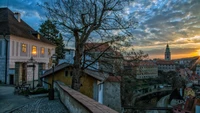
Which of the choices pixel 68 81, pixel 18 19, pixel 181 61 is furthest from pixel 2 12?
pixel 181 61

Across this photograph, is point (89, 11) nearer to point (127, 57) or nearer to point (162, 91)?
point (127, 57)

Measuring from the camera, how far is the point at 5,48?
18.3m

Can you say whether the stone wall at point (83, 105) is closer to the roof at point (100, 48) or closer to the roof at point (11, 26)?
the roof at point (100, 48)

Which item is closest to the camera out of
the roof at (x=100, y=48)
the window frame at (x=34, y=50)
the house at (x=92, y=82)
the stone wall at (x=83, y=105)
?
the stone wall at (x=83, y=105)

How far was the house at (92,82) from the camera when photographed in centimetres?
1409

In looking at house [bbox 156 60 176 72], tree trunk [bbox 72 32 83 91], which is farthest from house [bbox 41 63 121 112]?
house [bbox 156 60 176 72]

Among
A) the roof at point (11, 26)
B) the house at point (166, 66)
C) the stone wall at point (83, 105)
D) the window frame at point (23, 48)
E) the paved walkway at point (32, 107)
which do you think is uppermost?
the roof at point (11, 26)

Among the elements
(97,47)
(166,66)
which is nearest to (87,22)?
(97,47)

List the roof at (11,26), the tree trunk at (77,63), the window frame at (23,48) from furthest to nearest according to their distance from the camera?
the window frame at (23,48)
the roof at (11,26)
the tree trunk at (77,63)

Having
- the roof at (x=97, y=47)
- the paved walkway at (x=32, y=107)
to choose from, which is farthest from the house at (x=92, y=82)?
the paved walkway at (x=32, y=107)

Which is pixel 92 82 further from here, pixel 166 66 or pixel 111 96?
pixel 166 66

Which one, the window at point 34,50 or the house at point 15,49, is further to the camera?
the window at point 34,50

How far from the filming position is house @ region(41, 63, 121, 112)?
14.1m

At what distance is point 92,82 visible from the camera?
557 inches
